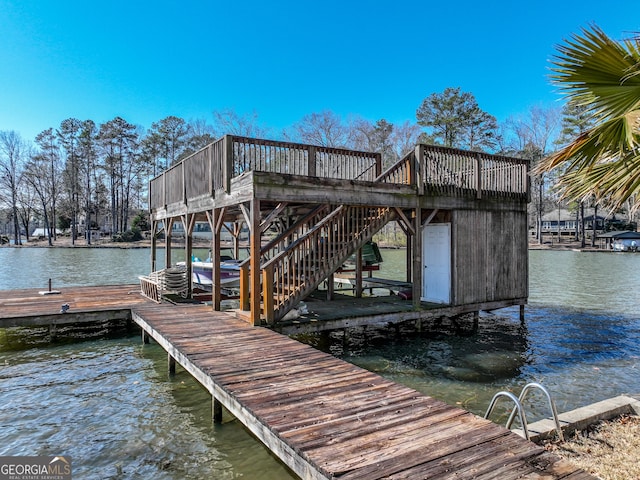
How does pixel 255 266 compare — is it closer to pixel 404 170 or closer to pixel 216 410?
pixel 216 410

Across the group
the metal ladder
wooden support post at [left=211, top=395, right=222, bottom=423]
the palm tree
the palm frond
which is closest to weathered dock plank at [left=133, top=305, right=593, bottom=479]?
the metal ladder

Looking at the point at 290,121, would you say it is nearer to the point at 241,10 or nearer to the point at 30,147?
the point at 241,10

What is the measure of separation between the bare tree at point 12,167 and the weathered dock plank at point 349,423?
55.2 metres

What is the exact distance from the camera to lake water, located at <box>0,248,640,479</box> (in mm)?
4781

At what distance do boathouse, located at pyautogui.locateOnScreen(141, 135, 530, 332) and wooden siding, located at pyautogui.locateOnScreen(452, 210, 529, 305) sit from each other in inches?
1.1

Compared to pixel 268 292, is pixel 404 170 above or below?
above

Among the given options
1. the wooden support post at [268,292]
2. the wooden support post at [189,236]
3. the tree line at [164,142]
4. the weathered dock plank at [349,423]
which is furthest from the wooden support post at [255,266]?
the tree line at [164,142]

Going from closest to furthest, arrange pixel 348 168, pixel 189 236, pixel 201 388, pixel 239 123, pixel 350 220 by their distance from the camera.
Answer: pixel 201 388 → pixel 350 220 → pixel 348 168 → pixel 189 236 → pixel 239 123

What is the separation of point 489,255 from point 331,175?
188 inches

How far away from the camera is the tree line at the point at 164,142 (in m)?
44.2

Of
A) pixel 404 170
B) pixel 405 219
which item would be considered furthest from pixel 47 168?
pixel 405 219

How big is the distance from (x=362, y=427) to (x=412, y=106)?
46.7 m

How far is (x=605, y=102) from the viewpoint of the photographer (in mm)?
4770

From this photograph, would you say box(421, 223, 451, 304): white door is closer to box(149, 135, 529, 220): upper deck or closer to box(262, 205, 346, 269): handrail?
box(149, 135, 529, 220): upper deck
